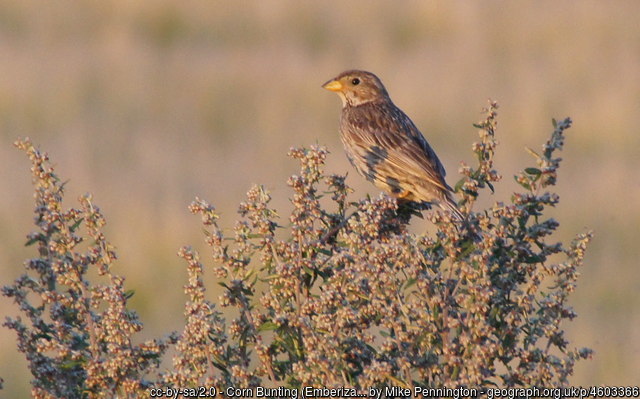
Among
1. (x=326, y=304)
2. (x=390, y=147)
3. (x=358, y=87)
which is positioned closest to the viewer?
(x=326, y=304)

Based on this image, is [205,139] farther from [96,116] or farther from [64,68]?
[64,68]

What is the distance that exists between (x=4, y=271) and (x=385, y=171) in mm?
5401

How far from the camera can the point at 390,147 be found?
6598 mm

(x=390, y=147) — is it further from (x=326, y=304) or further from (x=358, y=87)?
(x=326, y=304)

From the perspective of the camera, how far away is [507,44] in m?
17.7

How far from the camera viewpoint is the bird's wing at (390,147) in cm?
626

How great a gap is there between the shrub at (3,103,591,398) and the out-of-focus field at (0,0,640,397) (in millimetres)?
5263

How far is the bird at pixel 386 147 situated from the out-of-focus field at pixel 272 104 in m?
2.87

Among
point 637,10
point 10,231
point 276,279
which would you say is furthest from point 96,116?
point 276,279

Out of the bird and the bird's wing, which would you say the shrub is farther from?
the bird's wing

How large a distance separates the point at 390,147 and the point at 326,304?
3168mm

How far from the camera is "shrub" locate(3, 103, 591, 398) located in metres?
3.49

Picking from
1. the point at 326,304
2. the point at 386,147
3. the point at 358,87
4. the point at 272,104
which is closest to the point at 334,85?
the point at 358,87

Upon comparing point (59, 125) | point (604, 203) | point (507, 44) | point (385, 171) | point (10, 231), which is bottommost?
point (385, 171)
